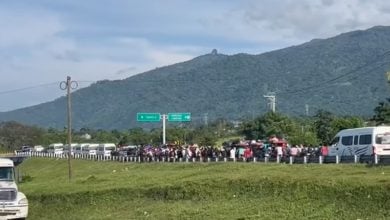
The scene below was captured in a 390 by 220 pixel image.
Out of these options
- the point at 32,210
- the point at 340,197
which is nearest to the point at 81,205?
the point at 32,210

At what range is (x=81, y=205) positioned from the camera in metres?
30.2

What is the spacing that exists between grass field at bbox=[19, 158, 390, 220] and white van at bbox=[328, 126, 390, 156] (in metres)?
6.56

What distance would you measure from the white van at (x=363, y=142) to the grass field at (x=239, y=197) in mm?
6559

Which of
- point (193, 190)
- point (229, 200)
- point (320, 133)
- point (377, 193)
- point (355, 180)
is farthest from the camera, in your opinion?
point (320, 133)

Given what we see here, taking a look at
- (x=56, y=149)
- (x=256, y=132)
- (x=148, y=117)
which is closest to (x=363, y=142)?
(x=148, y=117)

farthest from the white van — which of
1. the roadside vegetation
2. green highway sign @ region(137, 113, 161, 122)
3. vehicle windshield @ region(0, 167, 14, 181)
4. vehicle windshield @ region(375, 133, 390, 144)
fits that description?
green highway sign @ region(137, 113, 161, 122)

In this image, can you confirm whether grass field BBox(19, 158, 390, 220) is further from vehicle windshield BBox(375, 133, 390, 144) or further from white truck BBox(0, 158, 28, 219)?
vehicle windshield BBox(375, 133, 390, 144)

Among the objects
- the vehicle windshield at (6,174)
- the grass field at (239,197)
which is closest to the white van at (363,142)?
the grass field at (239,197)

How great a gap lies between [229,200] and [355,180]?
191 inches

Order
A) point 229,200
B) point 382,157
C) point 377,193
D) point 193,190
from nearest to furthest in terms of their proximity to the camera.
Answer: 1. point 377,193
2. point 229,200
3. point 193,190
4. point 382,157

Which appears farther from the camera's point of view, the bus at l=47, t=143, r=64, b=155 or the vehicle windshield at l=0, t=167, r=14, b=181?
the bus at l=47, t=143, r=64, b=155

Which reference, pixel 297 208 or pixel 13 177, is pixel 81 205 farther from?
pixel 297 208

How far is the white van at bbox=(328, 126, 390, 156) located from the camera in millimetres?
35125

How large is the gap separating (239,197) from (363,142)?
14.1 m
